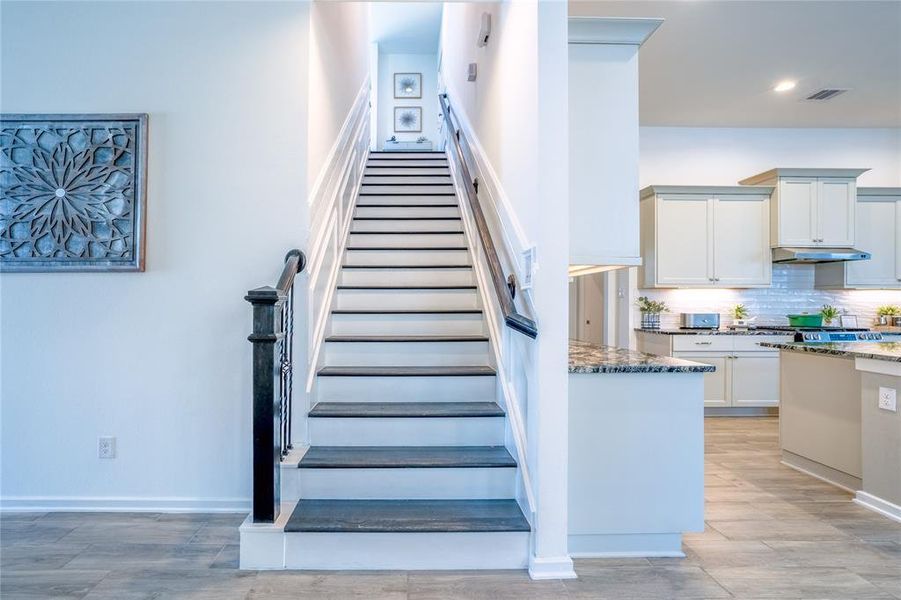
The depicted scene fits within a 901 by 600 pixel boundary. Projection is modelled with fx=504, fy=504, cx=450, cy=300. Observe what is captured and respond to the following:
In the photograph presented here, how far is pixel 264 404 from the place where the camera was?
210cm

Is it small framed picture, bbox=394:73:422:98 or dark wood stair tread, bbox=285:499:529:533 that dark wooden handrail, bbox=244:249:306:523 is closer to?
dark wood stair tread, bbox=285:499:529:533

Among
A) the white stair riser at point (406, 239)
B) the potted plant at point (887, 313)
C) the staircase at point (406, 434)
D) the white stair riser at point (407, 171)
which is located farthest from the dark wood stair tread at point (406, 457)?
the potted plant at point (887, 313)

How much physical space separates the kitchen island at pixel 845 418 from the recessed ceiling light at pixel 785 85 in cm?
278

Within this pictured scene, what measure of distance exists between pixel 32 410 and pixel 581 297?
5450 millimetres

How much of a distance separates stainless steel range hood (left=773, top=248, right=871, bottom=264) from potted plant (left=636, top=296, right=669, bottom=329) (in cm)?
129

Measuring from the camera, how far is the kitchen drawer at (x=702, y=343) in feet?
16.9

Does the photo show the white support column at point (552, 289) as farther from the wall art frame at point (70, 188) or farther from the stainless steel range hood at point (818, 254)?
the stainless steel range hood at point (818, 254)

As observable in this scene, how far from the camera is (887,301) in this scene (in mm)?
5910

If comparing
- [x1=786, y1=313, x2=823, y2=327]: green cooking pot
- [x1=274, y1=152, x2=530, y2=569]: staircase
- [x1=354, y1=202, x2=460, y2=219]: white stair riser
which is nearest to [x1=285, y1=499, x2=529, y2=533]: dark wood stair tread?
[x1=274, y1=152, x2=530, y2=569]: staircase

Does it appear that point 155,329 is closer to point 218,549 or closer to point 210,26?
point 218,549

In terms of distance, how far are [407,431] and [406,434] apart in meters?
0.02

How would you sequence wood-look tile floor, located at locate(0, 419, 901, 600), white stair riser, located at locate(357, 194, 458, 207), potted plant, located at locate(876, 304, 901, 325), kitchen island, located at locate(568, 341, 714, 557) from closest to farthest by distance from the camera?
wood-look tile floor, located at locate(0, 419, 901, 600) → kitchen island, located at locate(568, 341, 714, 557) → white stair riser, located at locate(357, 194, 458, 207) → potted plant, located at locate(876, 304, 901, 325)

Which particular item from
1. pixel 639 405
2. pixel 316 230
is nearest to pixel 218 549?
pixel 316 230

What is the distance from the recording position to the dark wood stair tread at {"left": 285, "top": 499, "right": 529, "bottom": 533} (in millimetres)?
2100
